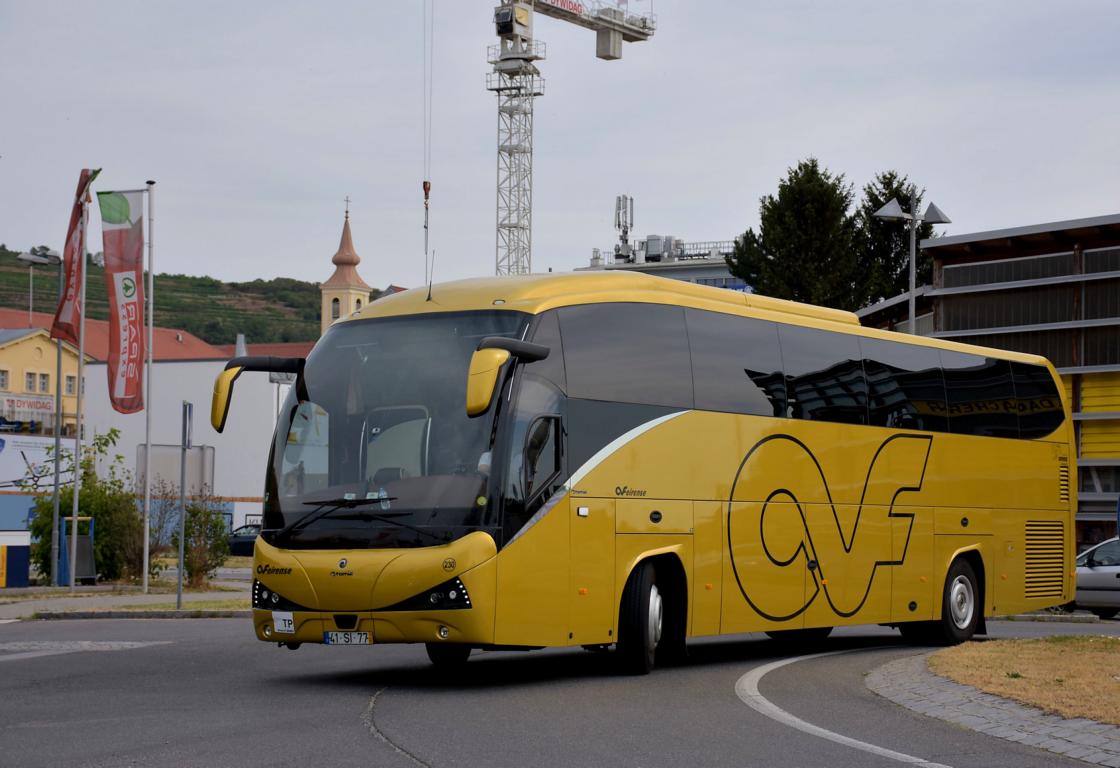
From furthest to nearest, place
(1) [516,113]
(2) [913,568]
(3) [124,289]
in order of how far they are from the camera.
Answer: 1. (1) [516,113]
2. (3) [124,289]
3. (2) [913,568]

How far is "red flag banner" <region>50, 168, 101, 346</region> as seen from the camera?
114 ft

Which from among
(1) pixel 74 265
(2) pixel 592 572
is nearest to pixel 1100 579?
(2) pixel 592 572

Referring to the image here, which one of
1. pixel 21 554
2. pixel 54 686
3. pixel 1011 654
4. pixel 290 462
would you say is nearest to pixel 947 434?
pixel 1011 654

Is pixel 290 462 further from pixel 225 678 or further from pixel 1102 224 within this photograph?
pixel 1102 224

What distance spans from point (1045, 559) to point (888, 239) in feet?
158

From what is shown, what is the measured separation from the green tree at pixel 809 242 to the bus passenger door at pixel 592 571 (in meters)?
49.7

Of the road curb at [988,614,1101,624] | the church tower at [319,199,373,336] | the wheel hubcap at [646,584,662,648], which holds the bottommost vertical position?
the road curb at [988,614,1101,624]

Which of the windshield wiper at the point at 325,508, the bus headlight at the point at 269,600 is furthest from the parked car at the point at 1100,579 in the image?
the bus headlight at the point at 269,600

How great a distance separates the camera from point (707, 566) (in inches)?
629

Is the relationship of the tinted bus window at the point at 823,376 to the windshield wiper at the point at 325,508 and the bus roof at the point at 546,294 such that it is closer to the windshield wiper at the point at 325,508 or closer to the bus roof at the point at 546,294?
the bus roof at the point at 546,294

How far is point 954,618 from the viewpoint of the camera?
803 inches

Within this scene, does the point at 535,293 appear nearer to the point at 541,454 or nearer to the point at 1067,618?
the point at 541,454

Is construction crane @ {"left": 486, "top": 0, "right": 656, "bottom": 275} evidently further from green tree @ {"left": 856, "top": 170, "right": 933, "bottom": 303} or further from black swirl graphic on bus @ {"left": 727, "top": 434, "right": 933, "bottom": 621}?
black swirl graphic on bus @ {"left": 727, "top": 434, "right": 933, "bottom": 621}

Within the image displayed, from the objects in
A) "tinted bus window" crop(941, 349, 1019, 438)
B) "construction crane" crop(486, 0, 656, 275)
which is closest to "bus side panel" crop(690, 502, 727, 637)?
"tinted bus window" crop(941, 349, 1019, 438)
